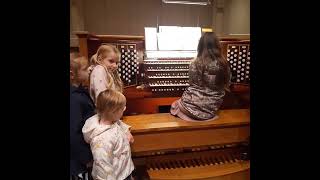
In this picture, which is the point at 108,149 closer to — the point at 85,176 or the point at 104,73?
the point at 85,176

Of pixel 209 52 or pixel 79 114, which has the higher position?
pixel 209 52

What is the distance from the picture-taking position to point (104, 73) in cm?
105

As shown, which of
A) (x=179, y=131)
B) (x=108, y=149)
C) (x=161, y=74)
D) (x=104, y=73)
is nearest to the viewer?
(x=108, y=149)

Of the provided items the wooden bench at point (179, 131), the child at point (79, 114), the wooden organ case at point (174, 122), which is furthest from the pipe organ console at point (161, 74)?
the child at point (79, 114)

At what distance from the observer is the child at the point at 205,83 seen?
1.23 m

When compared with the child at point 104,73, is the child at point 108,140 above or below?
below

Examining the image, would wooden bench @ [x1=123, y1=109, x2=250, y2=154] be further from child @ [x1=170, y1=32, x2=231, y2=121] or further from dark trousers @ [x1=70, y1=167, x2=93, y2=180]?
dark trousers @ [x1=70, y1=167, x2=93, y2=180]

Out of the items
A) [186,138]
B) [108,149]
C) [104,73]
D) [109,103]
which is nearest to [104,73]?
[104,73]

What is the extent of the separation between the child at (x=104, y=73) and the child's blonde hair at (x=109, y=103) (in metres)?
0.11

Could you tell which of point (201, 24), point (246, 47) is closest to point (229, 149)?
point (246, 47)

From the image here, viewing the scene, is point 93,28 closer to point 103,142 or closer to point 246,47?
point 246,47

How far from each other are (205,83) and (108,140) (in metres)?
0.58

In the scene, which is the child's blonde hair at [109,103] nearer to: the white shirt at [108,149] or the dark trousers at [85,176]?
the white shirt at [108,149]
